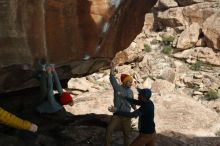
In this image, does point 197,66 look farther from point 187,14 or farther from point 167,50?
point 187,14

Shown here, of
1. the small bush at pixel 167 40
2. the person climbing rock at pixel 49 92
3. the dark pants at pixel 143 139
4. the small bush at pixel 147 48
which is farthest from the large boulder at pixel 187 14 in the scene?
the dark pants at pixel 143 139

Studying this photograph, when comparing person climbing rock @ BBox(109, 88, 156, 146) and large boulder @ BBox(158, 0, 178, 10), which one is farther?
large boulder @ BBox(158, 0, 178, 10)

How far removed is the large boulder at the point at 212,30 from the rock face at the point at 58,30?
13400 mm

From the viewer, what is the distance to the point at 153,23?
2614 cm

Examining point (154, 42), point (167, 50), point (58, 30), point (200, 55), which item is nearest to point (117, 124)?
point (58, 30)

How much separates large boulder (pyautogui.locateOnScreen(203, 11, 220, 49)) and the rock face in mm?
13400

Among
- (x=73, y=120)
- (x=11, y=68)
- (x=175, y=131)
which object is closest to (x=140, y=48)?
(x=175, y=131)

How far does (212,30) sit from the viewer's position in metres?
21.2

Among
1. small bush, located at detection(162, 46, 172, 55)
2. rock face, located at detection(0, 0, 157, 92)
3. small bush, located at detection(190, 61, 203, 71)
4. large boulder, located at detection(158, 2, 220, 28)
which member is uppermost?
rock face, located at detection(0, 0, 157, 92)

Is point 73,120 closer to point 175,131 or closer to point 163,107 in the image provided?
point 175,131

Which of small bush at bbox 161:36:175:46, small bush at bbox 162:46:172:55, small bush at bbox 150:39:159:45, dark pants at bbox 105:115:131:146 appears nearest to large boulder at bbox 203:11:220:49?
small bush at bbox 162:46:172:55

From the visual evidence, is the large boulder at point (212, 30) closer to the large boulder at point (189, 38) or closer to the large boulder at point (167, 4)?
the large boulder at point (189, 38)

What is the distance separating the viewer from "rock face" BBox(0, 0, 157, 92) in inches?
243

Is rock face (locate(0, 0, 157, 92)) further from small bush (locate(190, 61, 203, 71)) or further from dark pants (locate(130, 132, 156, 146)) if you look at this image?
small bush (locate(190, 61, 203, 71))
